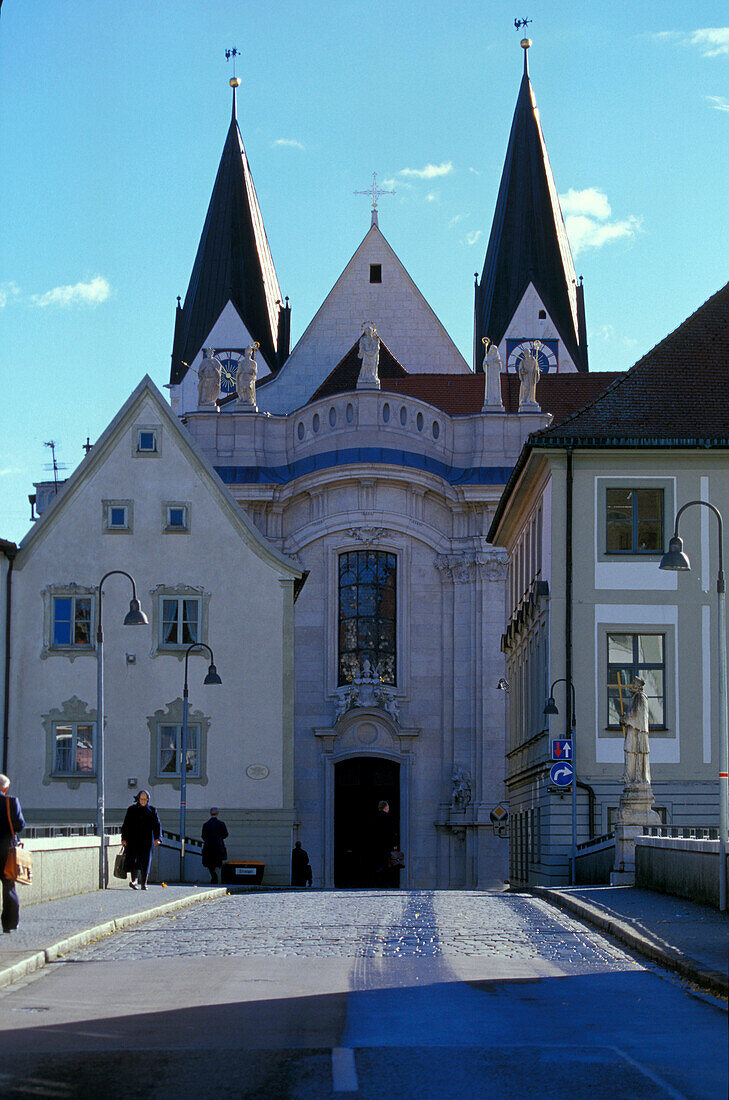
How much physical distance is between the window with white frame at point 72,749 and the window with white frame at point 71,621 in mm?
2132

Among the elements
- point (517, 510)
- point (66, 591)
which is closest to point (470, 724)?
point (517, 510)

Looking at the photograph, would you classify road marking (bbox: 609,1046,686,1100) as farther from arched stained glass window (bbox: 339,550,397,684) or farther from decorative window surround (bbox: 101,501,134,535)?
arched stained glass window (bbox: 339,550,397,684)

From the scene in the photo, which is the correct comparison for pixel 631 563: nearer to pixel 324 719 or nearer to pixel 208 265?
pixel 324 719

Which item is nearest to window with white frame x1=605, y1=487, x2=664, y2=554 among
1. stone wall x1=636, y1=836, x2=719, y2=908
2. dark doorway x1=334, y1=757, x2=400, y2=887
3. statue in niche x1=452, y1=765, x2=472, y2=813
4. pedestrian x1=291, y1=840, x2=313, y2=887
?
pedestrian x1=291, y1=840, x2=313, y2=887

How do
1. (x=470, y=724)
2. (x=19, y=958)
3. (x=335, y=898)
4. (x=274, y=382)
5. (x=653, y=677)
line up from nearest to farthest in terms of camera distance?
(x=19, y=958) < (x=335, y=898) < (x=653, y=677) < (x=470, y=724) < (x=274, y=382)

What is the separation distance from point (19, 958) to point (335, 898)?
1317cm

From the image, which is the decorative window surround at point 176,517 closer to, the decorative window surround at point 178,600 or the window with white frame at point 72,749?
the decorative window surround at point 178,600

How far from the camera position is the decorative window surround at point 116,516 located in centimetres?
4591

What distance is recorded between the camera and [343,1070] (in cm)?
889

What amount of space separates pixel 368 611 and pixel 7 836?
42.2 metres

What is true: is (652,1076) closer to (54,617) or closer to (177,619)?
(177,619)

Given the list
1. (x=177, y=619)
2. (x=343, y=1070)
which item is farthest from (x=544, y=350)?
(x=343, y=1070)

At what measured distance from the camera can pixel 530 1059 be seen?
363 inches

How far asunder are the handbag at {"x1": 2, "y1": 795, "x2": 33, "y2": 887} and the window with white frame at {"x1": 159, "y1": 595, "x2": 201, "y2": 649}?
98.2 ft
